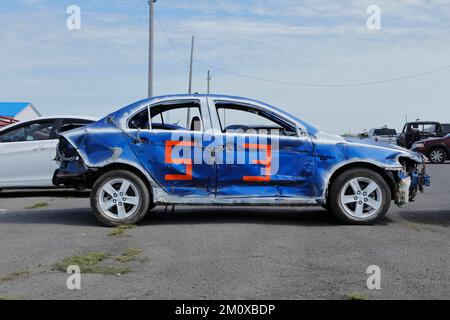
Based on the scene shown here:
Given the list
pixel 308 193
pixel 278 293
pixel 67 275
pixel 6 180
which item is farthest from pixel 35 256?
pixel 6 180

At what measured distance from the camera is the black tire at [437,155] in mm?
25922

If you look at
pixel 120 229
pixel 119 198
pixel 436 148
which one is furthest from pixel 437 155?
pixel 120 229

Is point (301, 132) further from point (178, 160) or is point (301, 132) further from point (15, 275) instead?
point (15, 275)

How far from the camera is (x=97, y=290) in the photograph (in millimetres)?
5297

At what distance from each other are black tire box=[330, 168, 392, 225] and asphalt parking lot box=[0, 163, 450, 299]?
0.66ft

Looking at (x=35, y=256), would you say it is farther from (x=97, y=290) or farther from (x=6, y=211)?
(x=6, y=211)

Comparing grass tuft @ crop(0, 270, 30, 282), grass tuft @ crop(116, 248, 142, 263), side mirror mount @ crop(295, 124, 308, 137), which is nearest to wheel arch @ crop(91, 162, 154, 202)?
grass tuft @ crop(116, 248, 142, 263)

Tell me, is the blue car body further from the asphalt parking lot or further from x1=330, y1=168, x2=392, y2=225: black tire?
the asphalt parking lot

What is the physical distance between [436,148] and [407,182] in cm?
1853

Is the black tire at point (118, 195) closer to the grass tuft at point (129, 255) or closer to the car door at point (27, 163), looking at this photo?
the grass tuft at point (129, 255)

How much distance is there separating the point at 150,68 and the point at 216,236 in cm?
2036

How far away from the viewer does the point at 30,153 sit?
40.7ft

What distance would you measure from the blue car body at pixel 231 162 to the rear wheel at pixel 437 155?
18371mm

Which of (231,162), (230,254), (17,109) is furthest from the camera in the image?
(17,109)
